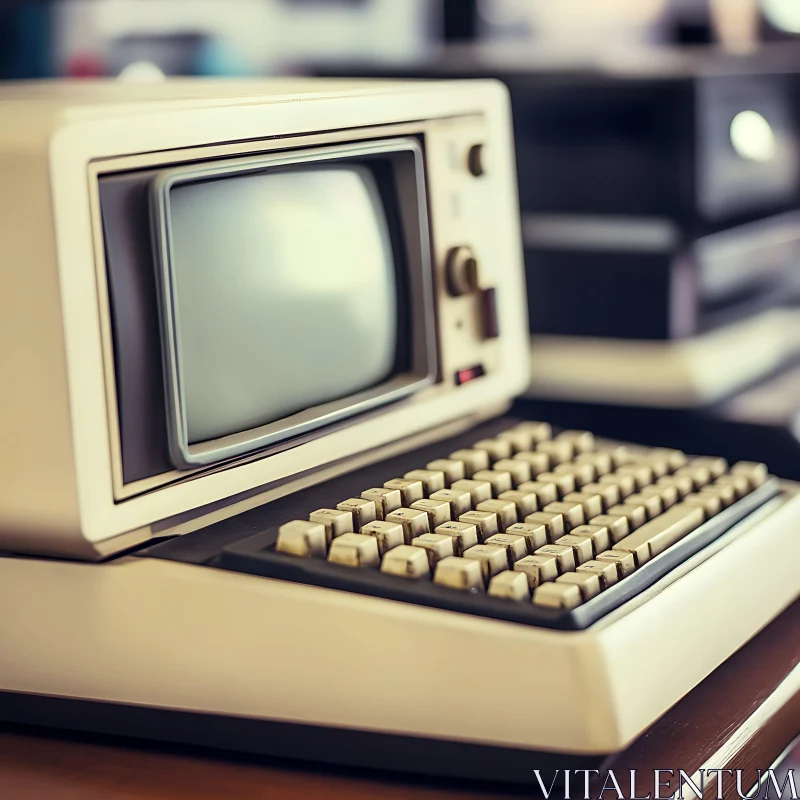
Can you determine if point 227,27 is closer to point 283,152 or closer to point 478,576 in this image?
point 283,152

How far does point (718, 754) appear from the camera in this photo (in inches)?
23.9

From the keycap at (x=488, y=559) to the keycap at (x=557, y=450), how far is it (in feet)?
0.76

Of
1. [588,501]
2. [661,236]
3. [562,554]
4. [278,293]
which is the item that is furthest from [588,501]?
[661,236]

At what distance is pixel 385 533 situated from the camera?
639 mm

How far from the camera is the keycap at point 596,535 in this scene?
672mm

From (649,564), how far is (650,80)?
1.77 ft

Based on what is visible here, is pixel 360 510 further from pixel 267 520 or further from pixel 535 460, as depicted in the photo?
pixel 535 460

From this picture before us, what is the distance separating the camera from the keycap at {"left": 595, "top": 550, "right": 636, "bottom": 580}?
0.64 m

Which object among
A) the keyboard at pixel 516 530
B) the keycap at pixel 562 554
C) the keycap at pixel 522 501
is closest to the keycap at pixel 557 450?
the keyboard at pixel 516 530

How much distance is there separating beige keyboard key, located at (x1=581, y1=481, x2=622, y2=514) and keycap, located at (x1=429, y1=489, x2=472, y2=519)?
9 centimetres

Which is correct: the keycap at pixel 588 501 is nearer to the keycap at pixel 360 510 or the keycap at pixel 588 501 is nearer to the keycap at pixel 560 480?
the keycap at pixel 560 480

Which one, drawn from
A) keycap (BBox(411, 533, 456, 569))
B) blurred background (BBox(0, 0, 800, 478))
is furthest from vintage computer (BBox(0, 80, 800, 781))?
blurred background (BBox(0, 0, 800, 478))

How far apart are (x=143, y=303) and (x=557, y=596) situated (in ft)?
0.85

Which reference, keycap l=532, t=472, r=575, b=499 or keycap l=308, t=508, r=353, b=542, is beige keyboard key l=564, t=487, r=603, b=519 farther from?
keycap l=308, t=508, r=353, b=542
